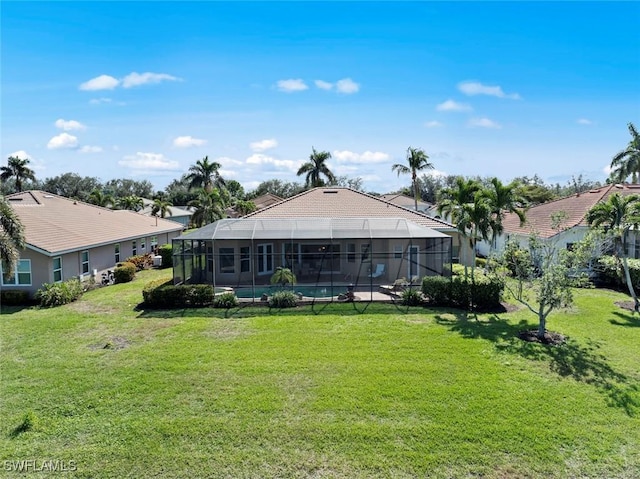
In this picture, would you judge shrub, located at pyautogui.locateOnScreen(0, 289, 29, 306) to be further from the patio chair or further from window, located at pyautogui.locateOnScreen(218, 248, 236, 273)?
the patio chair

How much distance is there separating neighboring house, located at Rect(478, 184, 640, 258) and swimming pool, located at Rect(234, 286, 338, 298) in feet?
32.0

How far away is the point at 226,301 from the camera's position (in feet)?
47.9

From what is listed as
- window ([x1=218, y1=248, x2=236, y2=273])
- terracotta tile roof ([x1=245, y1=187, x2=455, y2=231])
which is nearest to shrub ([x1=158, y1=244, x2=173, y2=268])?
terracotta tile roof ([x1=245, y1=187, x2=455, y2=231])

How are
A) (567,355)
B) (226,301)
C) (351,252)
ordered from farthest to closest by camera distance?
(351,252), (226,301), (567,355)

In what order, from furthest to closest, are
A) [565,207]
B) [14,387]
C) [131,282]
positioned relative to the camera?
[565,207] < [131,282] < [14,387]

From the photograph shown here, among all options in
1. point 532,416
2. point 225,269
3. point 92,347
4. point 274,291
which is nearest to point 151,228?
point 225,269

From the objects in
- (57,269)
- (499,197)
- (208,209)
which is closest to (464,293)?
(499,197)

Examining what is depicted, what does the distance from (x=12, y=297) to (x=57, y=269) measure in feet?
6.96

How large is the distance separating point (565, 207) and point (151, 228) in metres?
29.7

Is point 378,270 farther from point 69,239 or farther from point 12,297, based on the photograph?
point 12,297

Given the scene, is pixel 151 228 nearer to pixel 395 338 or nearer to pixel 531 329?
pixel 395 338

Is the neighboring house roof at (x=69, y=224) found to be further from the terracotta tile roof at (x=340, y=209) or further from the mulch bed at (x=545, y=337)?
the mulch bed at (x=545, y=337)

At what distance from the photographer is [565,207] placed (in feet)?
79.7

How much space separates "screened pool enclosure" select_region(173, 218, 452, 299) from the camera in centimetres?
1661
